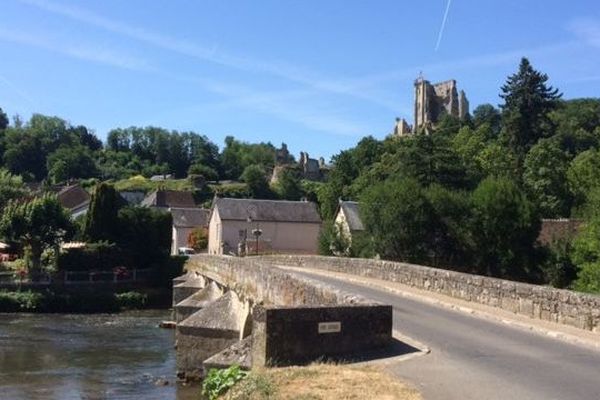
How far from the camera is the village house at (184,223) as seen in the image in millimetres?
78000

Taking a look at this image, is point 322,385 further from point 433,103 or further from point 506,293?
point 433,103

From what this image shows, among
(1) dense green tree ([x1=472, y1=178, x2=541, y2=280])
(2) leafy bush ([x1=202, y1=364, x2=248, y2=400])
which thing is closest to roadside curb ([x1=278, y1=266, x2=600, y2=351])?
(2) leafy bush ([x1=202, y1=364, x2=248, y2=400])

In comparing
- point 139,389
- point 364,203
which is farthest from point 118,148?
point 139,389

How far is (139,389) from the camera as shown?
21406 mm

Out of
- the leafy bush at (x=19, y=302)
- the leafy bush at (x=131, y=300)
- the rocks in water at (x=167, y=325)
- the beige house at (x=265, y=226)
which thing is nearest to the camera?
the rocks in water at (x=167, y=325)

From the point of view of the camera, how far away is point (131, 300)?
4841 cm

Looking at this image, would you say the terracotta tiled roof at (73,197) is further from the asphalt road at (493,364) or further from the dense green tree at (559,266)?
the asphalt road at (493,364)

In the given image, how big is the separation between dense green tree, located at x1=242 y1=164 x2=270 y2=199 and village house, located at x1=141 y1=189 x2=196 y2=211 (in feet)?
65.0

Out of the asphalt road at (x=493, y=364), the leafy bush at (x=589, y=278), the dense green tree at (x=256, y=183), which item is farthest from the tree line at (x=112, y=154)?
the asphalt road at (x=493, y=364)

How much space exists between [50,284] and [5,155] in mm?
107609

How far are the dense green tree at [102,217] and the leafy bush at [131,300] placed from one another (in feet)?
22.4

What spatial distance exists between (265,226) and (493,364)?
57325mm

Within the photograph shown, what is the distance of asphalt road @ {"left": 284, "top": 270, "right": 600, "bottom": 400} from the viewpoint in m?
8.72

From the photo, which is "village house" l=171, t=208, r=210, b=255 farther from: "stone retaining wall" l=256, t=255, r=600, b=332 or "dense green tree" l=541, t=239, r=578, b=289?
"stone retaining wall" l=256, t=255, r=600, b=332
